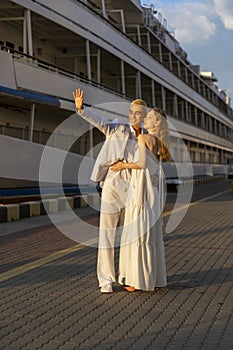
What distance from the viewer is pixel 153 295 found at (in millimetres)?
5562

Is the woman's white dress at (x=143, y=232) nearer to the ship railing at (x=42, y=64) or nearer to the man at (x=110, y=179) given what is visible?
the man at (x=110, y=179)

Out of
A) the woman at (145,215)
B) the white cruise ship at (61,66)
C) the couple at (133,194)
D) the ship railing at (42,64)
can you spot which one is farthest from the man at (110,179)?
the ship railing at (42,64)

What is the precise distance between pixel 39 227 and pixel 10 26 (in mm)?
10409

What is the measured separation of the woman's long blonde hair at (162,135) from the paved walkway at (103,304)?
157 cm

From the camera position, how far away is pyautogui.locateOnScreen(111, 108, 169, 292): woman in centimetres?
545

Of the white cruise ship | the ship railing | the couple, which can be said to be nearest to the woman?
the couple

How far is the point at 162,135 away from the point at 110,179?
759mm

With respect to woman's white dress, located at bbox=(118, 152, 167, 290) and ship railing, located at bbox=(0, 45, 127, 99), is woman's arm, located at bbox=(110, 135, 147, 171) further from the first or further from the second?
ship railing, located at bbox=(0, 45, 127, 99)

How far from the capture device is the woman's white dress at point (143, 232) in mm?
5453

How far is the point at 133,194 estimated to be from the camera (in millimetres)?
5531

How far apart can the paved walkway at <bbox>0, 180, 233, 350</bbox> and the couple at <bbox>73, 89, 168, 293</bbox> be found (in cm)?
28

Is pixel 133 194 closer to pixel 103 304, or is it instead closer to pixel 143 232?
pixel 143 232

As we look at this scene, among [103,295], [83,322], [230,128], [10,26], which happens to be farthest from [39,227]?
[230,128]

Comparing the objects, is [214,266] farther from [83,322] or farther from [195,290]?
[83,322]
